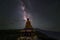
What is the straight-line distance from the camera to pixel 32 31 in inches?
54.4

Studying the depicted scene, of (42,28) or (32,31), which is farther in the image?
(42,28)

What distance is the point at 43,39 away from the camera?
147 centimetres

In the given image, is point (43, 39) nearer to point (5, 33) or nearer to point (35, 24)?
point (35, 24)

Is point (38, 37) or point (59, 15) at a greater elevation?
point (59, 15)

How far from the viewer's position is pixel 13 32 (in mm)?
1475

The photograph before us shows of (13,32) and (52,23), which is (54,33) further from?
(13,32)

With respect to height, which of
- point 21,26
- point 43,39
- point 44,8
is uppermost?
point 44,8

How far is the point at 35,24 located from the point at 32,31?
0.11 meters

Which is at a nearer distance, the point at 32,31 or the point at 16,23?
the point at 32,31

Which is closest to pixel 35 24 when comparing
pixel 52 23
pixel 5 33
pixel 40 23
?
pixel 40 23

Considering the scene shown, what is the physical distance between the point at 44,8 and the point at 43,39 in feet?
0.88

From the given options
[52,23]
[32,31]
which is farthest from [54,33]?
[32,31]

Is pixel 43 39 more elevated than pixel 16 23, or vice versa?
pixel 16 23

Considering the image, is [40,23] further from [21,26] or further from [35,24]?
[21,26]
